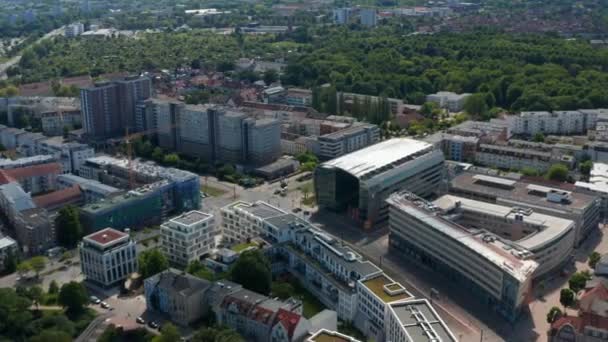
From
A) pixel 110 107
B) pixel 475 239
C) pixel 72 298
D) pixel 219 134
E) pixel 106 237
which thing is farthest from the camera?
pixel 110 107

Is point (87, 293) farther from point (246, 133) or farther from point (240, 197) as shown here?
point (246, 133)

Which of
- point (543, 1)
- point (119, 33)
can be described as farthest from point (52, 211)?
point (543, 1)

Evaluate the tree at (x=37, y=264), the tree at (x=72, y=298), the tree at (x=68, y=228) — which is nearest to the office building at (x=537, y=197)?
the tree at (x=68, y=228)

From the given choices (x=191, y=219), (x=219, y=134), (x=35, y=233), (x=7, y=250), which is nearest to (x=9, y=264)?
(x=7, y=250)

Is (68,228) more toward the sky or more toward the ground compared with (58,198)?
more toward the ground

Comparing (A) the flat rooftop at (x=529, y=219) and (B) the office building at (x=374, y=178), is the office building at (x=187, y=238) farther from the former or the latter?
(A) the flat rooftop at (x=529, y=219)

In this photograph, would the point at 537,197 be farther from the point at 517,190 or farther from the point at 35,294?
the point at 35,294
